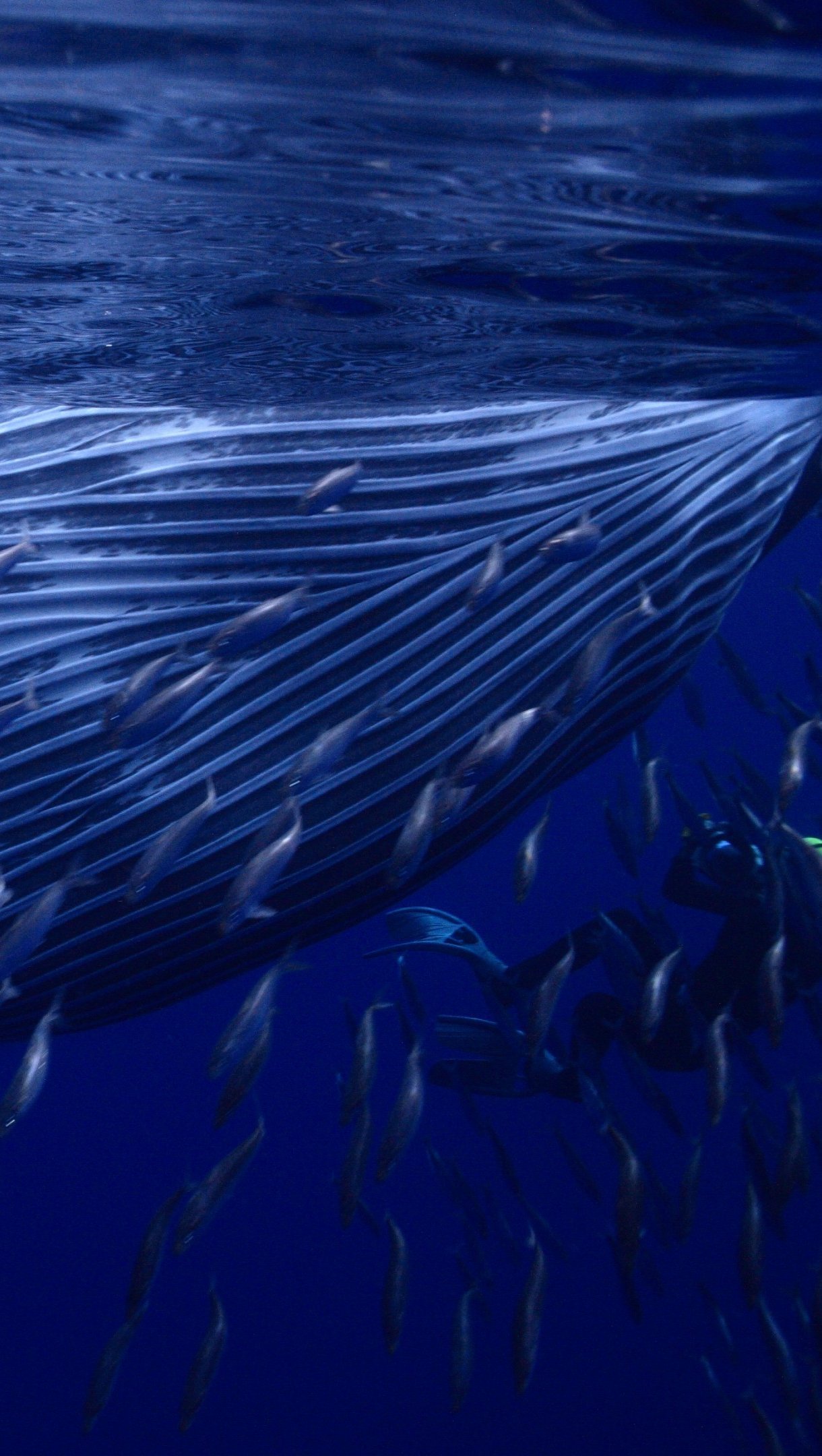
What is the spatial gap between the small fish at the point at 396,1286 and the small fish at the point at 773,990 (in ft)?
6.50

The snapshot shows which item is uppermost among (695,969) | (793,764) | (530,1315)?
(793,764)

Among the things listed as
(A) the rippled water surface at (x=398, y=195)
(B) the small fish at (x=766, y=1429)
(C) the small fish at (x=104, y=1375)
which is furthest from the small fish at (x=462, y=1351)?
(A) the rippled water surface at (x=398, y=195)

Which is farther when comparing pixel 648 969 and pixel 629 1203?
pixel 648 969

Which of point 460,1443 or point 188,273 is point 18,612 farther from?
point 460,1443

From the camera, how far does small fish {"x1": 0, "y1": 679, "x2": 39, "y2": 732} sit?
4.16 meters

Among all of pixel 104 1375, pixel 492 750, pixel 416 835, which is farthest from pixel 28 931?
pixel 104 1375

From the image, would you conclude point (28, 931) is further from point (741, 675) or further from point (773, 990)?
point (741, 675)

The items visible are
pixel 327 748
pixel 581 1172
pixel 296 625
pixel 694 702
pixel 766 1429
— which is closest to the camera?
pixel 327 748

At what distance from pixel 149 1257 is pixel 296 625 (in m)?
2.86

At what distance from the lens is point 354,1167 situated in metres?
4.39

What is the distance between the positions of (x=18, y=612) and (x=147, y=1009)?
85.7 inches

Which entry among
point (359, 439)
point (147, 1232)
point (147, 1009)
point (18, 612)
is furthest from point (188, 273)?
point (147, 1232)

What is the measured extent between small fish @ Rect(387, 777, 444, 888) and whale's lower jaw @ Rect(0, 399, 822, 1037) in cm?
76

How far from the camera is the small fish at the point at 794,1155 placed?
448 centimetres
